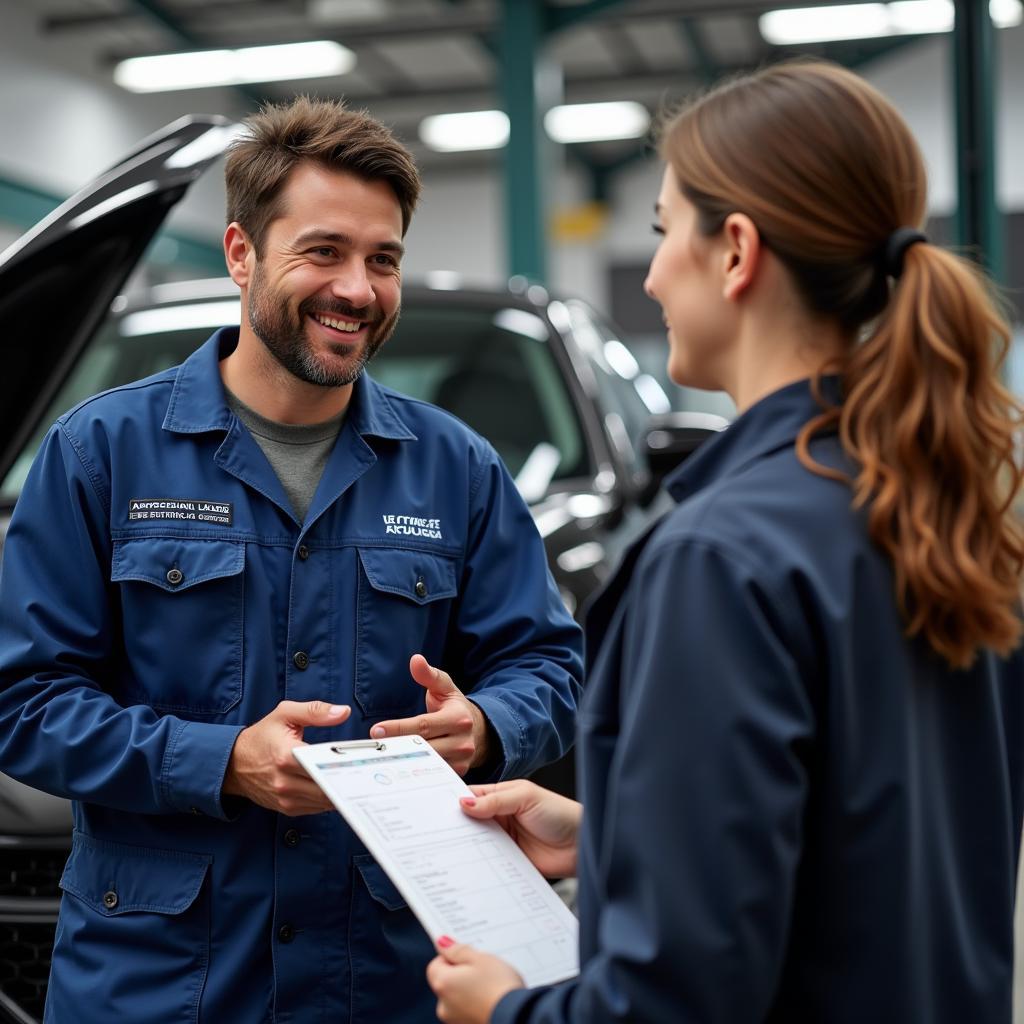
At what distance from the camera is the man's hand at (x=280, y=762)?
142 cm

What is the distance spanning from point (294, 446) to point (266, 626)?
0.84 ft

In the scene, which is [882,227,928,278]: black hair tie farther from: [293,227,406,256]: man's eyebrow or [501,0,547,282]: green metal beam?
[501,0,547,282]: green metal beam

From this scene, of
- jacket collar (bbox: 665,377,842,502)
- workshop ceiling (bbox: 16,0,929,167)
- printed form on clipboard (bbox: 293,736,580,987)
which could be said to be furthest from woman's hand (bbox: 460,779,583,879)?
workshop ceiling (bbox: 16,0,929,167)

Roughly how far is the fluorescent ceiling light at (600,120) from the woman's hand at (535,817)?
556 inches

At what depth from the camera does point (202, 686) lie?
5.17 ft

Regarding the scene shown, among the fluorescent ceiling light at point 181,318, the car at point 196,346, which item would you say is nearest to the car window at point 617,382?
the car at point 196,346

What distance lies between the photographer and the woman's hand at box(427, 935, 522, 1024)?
3.47 ft

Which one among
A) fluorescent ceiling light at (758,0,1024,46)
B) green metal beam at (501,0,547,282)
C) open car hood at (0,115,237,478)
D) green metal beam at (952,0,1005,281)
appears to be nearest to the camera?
open car hood at (0,115,237,478)

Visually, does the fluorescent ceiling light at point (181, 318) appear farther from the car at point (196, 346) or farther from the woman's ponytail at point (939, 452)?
the woman's ponytail at point (939, 452)

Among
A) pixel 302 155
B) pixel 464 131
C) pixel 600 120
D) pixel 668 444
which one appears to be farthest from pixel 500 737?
pixel 464 131

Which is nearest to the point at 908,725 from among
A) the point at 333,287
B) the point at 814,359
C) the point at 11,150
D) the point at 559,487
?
the point at 814,359

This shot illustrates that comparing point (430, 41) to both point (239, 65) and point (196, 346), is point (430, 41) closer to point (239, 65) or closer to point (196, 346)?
point (239, 65)

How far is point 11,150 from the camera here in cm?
1227

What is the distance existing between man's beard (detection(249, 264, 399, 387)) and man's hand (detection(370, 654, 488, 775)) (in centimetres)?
37
